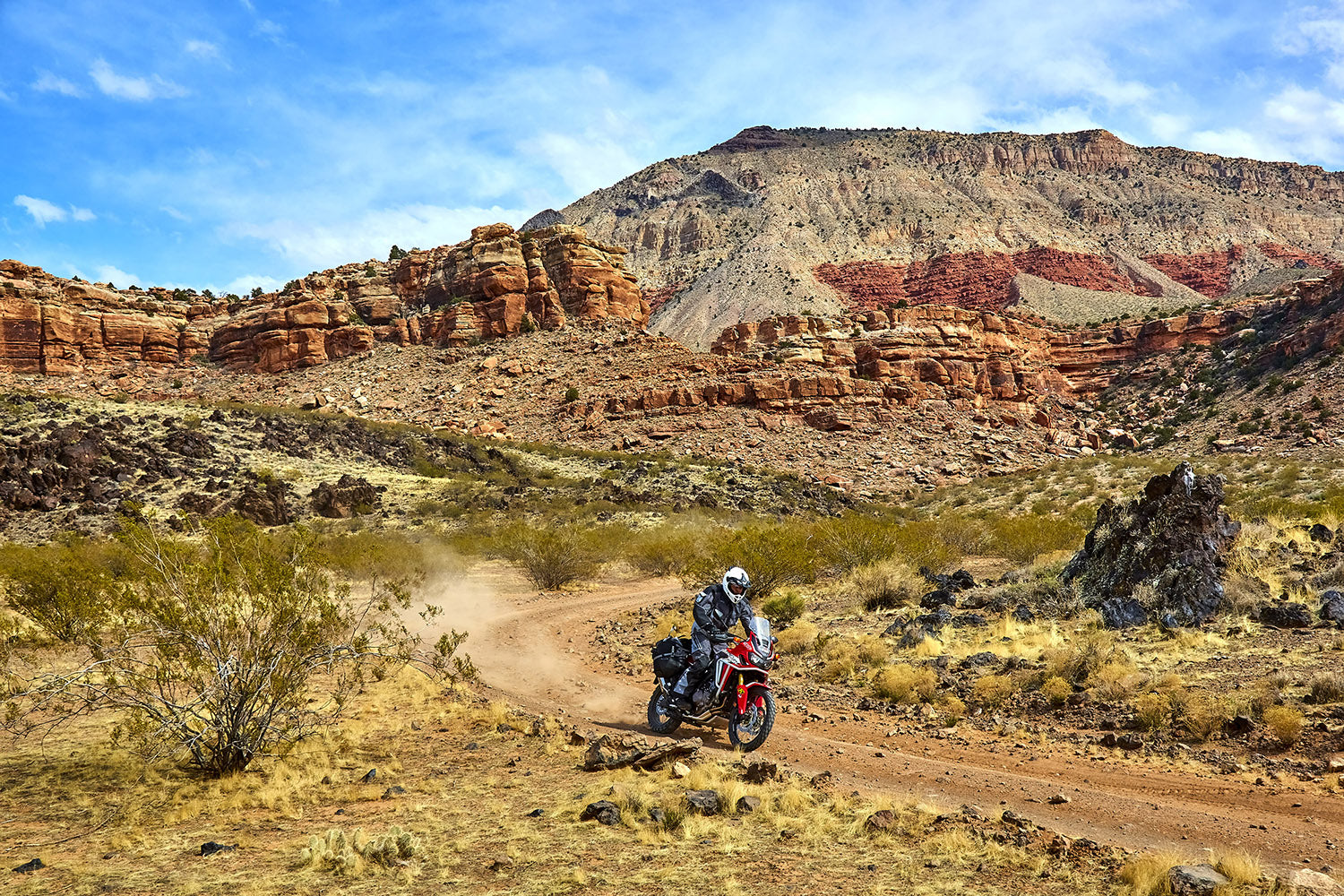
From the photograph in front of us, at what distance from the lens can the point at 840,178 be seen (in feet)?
484

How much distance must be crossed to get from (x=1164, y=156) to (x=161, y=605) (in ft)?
618

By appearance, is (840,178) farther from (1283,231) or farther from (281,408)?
(281,408)

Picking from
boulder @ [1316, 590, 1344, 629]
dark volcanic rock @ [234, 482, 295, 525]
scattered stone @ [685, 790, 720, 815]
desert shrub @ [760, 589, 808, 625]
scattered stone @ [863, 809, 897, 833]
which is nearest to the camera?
scattered stone @ [863, 809, 897, 833]

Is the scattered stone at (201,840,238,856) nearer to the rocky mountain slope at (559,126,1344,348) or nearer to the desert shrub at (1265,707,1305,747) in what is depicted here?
the desert shrub at (1265,707,1305,747)

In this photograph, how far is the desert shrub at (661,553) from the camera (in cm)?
2706

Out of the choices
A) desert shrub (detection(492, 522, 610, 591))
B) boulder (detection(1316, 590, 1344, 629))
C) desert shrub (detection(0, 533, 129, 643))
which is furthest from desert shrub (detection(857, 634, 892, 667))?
desert shrub (detection(492, 522, 610, 591))

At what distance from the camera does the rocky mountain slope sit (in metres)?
117

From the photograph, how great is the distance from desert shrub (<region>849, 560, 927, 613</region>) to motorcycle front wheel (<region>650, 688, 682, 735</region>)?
323 inches

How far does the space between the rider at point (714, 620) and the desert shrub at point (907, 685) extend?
291cm

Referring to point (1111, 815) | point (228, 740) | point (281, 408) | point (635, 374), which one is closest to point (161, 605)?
point (228, 740)

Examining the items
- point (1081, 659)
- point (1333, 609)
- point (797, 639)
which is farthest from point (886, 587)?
point (1333, 609)

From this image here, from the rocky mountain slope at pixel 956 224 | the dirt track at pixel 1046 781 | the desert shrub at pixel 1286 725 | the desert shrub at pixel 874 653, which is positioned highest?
the rocky mountain slope at pixel 956 224

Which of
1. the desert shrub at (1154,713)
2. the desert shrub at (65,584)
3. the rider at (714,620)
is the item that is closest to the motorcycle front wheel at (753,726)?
the rider at (714,620)

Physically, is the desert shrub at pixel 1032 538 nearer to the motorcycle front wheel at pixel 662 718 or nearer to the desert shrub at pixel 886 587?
the desert shrub at pixel 886 587
